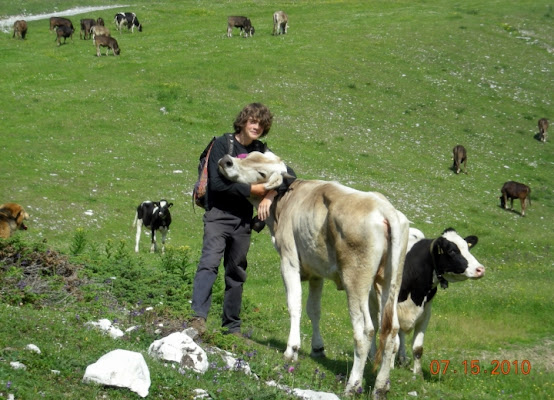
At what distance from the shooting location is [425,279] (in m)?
11.0

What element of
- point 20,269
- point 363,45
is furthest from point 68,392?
point 363,45

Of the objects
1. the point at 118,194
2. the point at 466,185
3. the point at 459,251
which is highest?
the point at 459,251

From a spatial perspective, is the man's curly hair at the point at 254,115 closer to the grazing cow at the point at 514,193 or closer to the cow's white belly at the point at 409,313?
the cow's white belly at the point at 409,313

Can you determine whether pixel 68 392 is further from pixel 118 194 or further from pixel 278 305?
pixel 118 194

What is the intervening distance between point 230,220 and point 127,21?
4889 centimetres

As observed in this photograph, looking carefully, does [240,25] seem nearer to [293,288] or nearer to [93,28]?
[93,28]

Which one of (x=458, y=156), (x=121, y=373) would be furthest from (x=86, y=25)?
(x=121, y=373)

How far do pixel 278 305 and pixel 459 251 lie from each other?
4648 mm

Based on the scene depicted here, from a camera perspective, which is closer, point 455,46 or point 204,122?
point 204,122

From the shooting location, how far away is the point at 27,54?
4522cm

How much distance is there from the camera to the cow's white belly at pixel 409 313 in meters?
10.8

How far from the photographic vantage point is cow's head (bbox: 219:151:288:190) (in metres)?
9.41

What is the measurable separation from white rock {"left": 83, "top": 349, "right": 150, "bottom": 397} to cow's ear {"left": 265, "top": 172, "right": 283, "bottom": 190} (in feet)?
11.6

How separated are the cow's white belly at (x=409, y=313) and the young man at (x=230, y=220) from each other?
8.12 ft
